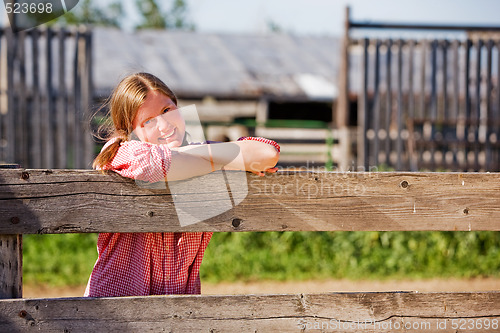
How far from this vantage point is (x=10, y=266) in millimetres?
2115

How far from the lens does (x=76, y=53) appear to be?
7.75 metres

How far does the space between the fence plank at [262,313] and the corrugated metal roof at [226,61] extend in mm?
13234

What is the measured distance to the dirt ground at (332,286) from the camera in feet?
19.1

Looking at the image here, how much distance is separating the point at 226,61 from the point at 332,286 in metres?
13.8

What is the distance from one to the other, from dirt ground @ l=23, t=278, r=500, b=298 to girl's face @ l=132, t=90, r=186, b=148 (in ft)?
11.8

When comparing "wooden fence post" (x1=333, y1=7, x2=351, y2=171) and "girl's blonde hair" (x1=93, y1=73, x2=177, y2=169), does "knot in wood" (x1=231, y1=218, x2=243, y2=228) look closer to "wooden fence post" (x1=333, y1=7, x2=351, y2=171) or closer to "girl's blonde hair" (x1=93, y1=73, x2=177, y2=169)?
"girl's blonde hair" (x1=93, y1=73, x2=177, y2=169)

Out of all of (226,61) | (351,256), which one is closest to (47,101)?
(351,256)

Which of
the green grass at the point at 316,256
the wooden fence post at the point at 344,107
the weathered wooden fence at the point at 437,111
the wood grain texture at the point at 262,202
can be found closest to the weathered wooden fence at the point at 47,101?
the green grass at the point at 316,256

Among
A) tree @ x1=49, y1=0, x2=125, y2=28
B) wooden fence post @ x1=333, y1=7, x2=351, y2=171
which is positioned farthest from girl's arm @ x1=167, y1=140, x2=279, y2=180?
tree @ x1=49, y1=0, x2=125, y2=28

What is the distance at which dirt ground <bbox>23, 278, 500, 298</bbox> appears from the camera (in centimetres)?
583

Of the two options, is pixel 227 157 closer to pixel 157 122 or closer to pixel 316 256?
pixel 157 122

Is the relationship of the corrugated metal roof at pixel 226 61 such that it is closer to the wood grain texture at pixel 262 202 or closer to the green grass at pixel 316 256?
the green grass at pixel 316 256

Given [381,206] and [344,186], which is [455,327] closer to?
[381,206]

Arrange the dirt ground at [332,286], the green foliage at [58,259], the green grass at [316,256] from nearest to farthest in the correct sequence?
1. the dirt ground at [332,286]
2. the green foliage at [58,259]
3. the green grass at [316,256]
